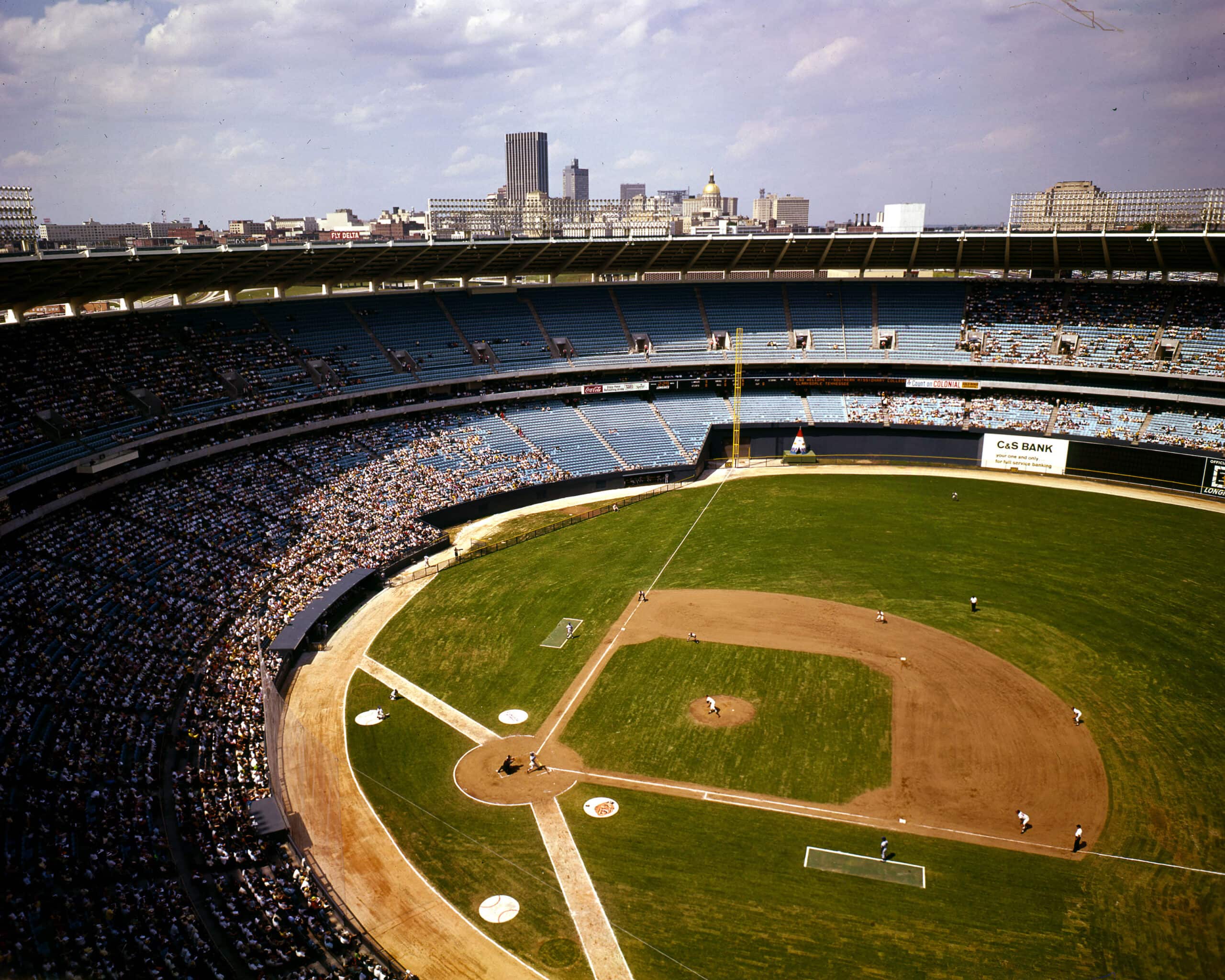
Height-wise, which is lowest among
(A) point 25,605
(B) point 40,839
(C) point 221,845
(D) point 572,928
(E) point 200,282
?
(D) point 572,928

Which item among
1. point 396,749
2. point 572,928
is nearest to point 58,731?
point 396,749

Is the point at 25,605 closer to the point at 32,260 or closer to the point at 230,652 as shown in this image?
the point at 230,652

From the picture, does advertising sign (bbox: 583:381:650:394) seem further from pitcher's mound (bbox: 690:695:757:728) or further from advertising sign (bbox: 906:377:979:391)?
pitcher's mound (bbox: 690:695:757:728)

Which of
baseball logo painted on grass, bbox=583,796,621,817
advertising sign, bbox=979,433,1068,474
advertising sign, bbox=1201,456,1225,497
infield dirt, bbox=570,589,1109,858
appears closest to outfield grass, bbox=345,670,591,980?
baseball logo painted on grass, bbox=583,796,621,817

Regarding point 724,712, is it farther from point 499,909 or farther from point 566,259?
point 566,259

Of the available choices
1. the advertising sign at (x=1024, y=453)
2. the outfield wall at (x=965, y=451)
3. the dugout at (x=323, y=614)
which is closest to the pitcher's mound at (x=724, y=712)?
the dugout at (x=323, y=614)

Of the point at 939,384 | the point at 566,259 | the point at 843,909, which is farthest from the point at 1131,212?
the point at 843,909

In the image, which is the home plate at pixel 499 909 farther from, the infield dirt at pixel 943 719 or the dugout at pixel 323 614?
the dugout at pixel 323 614
